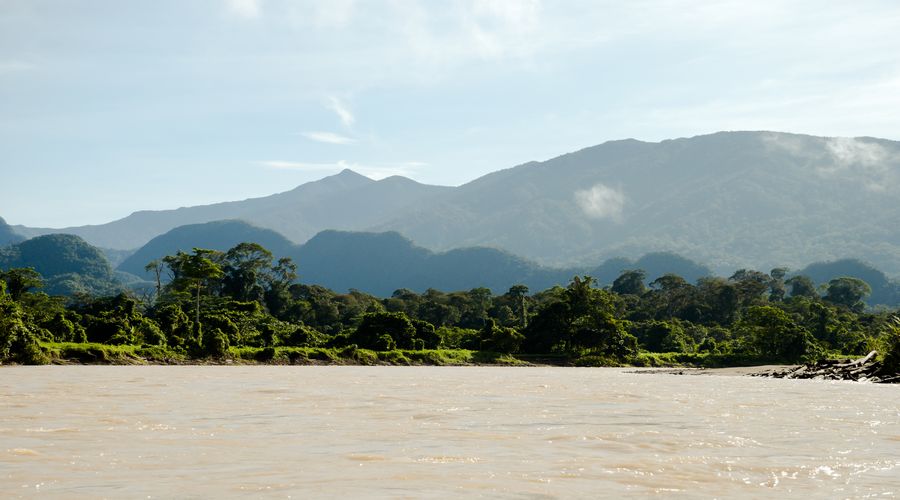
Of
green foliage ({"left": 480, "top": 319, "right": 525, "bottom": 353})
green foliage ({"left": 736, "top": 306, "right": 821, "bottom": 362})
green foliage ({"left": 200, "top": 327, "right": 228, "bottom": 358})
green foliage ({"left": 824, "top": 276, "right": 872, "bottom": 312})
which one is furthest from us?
green foliage ({"left": 824, "top": 276, "right": 872, "bottom": 312})

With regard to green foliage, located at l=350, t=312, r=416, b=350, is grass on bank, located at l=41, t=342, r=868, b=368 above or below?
below

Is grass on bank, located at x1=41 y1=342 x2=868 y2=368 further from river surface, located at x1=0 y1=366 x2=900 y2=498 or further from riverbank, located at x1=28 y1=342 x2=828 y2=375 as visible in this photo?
river surface, located at x1=0 y1=366 x2=900 y2=498

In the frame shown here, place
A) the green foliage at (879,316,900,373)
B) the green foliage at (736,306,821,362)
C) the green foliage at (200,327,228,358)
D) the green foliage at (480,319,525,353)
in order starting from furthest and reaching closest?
the green foliage at (480,319,525,353) < the green foliage at (736,306,821,362) < the green foliage at (200,327,228,358) < the green foliage at (879,316,900,373)

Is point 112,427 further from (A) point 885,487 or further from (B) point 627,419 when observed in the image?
(A) point 885,487

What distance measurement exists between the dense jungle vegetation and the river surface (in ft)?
74.2

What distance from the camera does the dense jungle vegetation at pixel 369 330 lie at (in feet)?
179

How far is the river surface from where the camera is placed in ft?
23.3

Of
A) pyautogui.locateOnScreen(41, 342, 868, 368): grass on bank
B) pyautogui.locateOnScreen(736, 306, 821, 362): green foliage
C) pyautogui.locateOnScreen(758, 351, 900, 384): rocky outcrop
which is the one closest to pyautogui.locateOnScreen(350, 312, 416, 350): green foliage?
pyautogui.locateOnScreen(41, 342, 868, 368): grass on bank

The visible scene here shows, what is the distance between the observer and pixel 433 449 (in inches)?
381

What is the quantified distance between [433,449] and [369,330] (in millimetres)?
62297

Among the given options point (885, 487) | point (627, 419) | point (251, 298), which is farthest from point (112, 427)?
point (251, 298)

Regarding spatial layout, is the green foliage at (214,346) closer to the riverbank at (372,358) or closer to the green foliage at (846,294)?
the riverbank at (372,358)

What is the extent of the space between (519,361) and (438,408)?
59.3 meters

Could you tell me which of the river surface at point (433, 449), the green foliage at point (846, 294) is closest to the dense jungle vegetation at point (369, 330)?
the river surface at point (433, 449)
